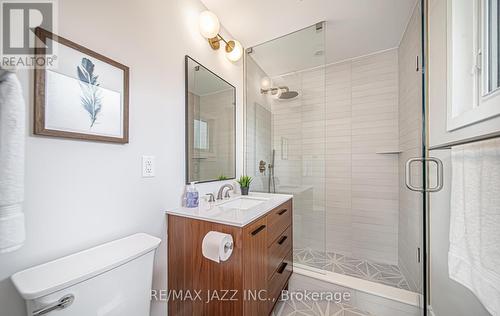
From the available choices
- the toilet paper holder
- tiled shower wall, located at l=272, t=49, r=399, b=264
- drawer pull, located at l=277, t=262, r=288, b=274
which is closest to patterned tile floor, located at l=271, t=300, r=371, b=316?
drawer pull, located at l=277, t=262, r=288, b=274

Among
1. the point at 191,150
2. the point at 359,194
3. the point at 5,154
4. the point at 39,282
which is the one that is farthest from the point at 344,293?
the point at 5,154

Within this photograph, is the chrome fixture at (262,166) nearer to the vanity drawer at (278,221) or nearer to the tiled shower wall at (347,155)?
the tiled shower wall at (347,155)

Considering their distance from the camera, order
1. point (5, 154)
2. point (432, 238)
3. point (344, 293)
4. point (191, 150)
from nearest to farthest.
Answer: point (5, 154)
point (432, 238)
point (191, 150)
point (344, 293)

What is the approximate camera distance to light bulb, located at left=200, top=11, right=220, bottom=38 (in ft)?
4.73

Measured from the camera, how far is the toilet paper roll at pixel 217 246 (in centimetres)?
88

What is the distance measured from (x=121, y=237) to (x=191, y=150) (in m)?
0.68

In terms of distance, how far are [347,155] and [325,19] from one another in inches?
60.1

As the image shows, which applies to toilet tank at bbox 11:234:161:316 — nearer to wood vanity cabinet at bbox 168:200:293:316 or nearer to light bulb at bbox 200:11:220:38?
wood vanity cabinet at bbox 168:200:293:316

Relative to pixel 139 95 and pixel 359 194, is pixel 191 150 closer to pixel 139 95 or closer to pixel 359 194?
pixel 139 95

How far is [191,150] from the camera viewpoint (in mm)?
1360

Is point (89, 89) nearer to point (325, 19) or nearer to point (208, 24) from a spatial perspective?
point (208, 24)

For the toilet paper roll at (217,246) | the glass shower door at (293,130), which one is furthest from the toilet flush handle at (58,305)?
the glass shower door at (293,130)

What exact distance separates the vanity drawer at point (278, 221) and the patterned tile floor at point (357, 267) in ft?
1.71

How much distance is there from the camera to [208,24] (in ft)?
4.75
